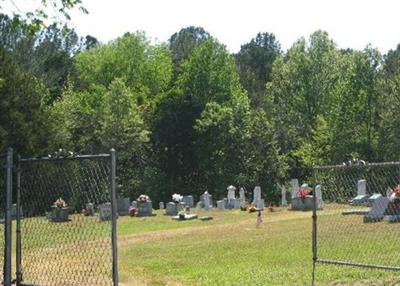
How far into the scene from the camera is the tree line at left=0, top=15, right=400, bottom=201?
45.2 metres

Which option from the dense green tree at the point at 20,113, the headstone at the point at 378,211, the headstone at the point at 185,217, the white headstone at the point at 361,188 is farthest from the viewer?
the dense green tree at the point at 20,113

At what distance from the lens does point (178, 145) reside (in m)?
52.2

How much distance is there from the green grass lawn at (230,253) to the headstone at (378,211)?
1.14 feet

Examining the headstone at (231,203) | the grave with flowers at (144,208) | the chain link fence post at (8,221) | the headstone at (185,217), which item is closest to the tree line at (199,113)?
the grave with flowers at (144,208)

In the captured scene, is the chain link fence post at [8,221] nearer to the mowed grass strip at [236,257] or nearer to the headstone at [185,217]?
the mowed grass strip at [236,257]

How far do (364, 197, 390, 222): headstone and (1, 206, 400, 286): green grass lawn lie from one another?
35 centimetres

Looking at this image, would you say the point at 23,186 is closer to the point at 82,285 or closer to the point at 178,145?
the point at 82,285

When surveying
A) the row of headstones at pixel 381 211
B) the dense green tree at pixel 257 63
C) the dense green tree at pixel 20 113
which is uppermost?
the dense green tree at pixel 257 63

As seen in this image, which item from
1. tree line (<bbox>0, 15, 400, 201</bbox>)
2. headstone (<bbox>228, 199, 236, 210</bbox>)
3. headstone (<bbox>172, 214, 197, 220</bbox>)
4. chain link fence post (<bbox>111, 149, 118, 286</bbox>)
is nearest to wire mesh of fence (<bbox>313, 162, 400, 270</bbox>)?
chain link fence post (<bbox>111, 149, 118, 286</bbox>)

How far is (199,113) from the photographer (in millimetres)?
52281

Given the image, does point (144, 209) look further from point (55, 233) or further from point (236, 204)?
point (55, 233)

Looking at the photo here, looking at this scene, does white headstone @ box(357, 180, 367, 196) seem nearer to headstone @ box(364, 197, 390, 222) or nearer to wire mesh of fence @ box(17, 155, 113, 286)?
headstone @ box(364, 197, 390, 222)

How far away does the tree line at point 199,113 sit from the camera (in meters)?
45.2

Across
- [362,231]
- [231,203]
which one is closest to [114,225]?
[362,231]
